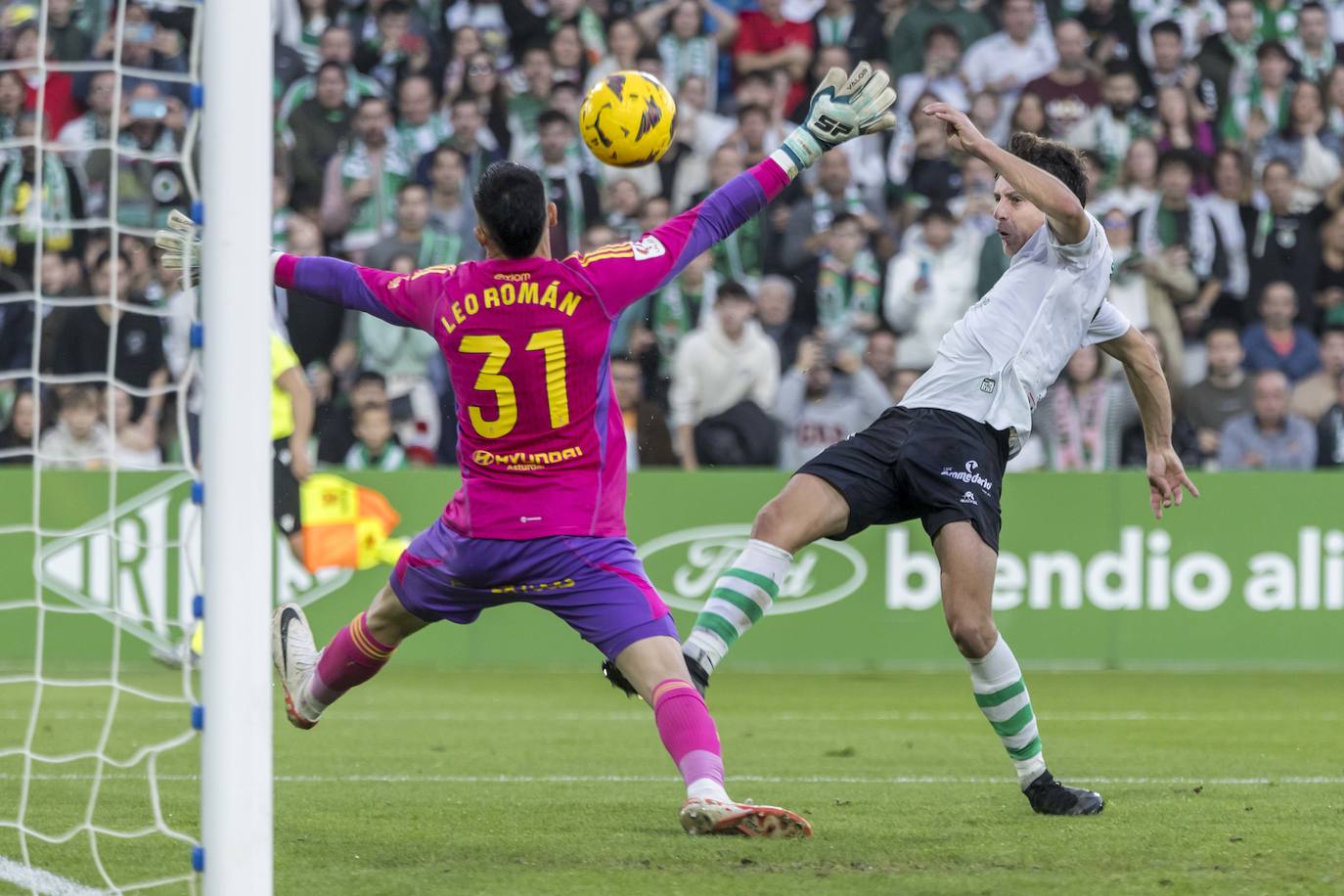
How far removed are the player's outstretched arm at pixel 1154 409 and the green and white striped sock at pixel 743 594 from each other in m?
1.34

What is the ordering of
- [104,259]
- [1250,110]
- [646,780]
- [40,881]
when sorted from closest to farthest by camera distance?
[40,881]
[646,780]
[104,259]
[1250,110]

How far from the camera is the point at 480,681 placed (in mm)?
11273

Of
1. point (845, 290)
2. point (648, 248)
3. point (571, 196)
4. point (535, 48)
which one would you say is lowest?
point (648, 248)

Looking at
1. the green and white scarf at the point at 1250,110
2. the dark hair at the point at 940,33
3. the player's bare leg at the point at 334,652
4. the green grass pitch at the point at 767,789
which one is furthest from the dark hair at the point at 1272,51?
the player's bare leg at the point at 334,652

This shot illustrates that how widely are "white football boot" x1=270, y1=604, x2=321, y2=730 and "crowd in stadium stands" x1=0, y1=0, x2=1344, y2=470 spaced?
19.0ft

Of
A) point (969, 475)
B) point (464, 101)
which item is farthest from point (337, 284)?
point (464, 101)

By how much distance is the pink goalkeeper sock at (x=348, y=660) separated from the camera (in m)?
5.93

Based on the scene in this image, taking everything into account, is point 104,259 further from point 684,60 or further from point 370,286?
point 370,286

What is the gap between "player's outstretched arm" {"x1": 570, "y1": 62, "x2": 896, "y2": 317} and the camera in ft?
17.8

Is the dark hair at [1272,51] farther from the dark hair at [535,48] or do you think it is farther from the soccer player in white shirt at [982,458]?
the soccer player in white shirt at [982,458]

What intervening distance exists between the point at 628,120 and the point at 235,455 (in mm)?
2655

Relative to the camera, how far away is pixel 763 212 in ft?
44.1

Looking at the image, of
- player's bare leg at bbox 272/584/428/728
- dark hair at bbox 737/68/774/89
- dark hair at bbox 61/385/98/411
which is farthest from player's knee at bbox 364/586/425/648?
dark hair at bbox 737/68/774/89

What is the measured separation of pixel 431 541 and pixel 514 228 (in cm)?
99
